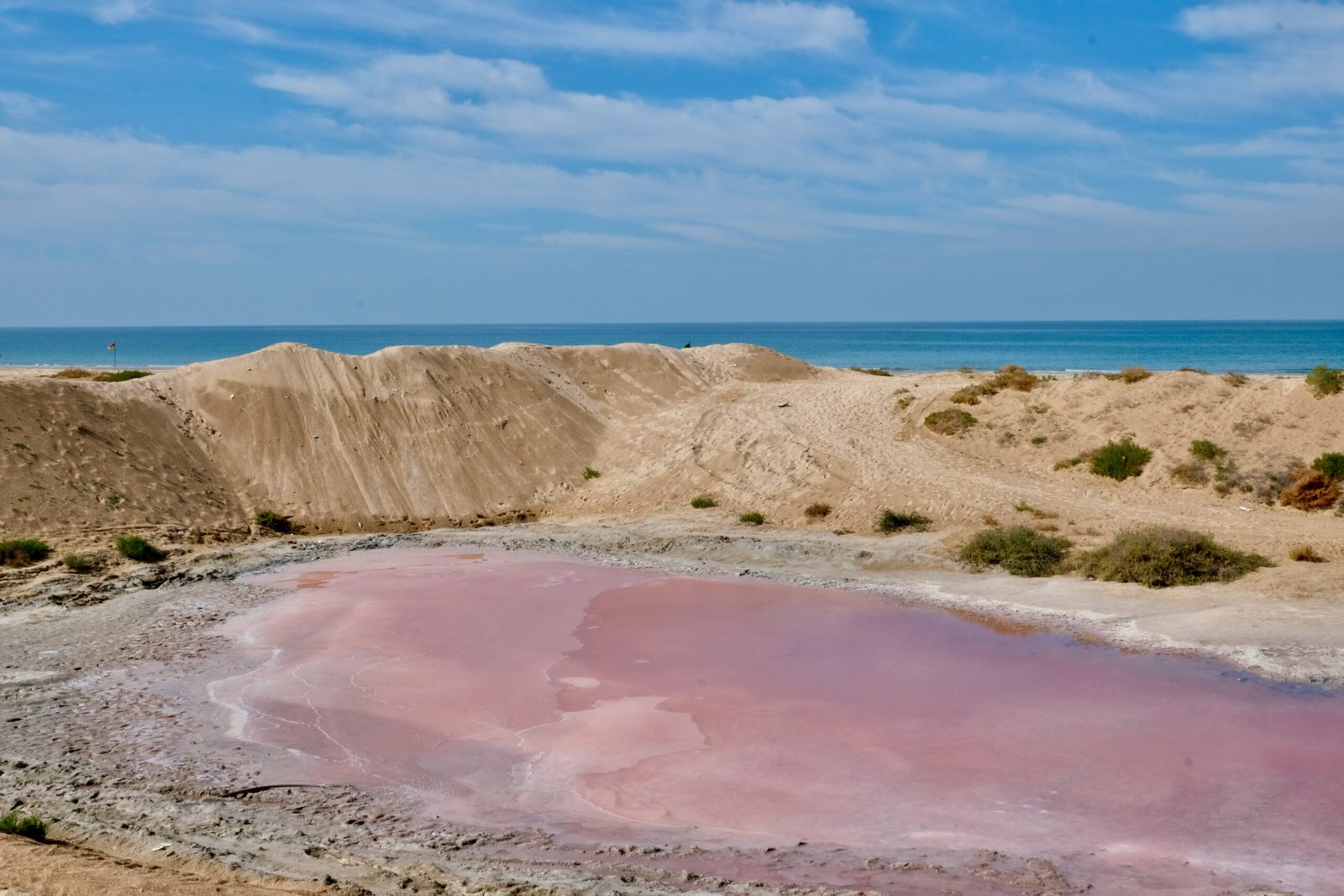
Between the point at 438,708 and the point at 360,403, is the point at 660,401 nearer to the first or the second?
the point at 360,403

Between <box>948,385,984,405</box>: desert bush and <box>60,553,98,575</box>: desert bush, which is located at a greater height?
<box>948,385,984,405</box>: desert bush

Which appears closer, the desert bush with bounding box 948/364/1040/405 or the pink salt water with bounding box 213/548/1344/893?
the pink salt water with bounding box 213/548/1344/893

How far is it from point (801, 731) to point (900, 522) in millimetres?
12558

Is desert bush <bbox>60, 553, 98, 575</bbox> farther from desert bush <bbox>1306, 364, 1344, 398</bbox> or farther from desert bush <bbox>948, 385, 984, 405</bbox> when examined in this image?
desert bush <bbox>1306, 364, 1344, 398</bbox>

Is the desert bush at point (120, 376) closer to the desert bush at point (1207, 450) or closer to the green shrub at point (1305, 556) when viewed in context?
the desert bush at point (1207, 450)

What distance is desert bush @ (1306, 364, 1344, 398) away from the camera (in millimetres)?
29062

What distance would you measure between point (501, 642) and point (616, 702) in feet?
12.0

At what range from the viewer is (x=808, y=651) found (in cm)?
1684

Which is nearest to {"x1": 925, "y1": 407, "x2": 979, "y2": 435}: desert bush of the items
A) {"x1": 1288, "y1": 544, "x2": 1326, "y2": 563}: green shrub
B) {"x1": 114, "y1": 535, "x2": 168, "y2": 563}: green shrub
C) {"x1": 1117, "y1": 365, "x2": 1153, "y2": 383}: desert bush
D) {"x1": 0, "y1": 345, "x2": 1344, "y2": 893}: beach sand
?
{"x1": 0, "y1": 345, "x2": 1344, "y2": 893}: beach sand

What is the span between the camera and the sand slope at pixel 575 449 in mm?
25281

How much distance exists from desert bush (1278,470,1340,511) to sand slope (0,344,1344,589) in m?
0.47

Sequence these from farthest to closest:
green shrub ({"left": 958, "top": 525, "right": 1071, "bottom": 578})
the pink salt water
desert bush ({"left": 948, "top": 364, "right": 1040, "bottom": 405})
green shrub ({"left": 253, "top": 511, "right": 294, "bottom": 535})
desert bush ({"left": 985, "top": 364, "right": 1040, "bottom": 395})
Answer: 1. desert bush ({"left": 985, "top": 364, "right": 1040, "bottom": 395})
2. desert bush ({"left": 948, "top": 364, "right": 1040, "bottom": 405})
3. green shrub ({"left": 253, "top": 511, "right": 294, "bottom": 535})
4. green shrub ({"left": 958, "top": 525, "right": 1071, "bottom": 578})
5. the pink salt water

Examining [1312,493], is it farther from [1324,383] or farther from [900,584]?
[900,584]

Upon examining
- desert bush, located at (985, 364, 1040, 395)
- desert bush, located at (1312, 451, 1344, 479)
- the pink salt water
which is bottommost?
the pink salt water
